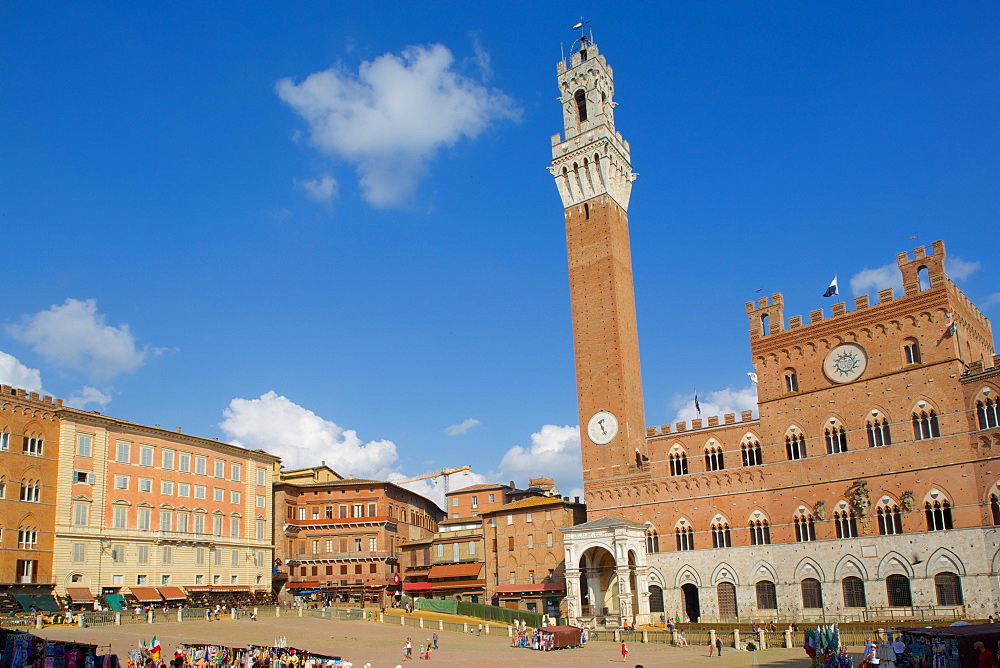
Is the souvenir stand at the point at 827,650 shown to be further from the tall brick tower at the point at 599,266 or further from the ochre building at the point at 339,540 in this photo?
the ochre building at the point at 339,540

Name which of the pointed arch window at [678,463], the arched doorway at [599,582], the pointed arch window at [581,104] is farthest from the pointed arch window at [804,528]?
the pointed arch window at [581,104]

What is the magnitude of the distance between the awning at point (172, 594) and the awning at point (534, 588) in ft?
76.0

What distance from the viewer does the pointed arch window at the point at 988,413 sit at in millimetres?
46875

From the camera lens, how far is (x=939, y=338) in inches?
1973

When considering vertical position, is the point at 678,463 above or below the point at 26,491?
above

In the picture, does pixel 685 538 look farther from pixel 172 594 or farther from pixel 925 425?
pixel 172 594

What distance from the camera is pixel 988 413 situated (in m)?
47.2

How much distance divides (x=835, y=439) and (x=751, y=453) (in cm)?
567

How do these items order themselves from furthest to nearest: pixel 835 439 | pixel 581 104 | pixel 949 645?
pixel 581 104
pixel 835 439
pixel 949 645

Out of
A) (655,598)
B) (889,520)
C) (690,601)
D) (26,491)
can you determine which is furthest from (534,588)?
(26,491)

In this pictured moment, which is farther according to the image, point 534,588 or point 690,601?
point 534,588

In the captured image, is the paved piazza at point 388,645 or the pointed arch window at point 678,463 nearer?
the paved piazza at point 388,645

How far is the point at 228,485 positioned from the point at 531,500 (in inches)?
951

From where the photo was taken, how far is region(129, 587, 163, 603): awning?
57.1 meters
